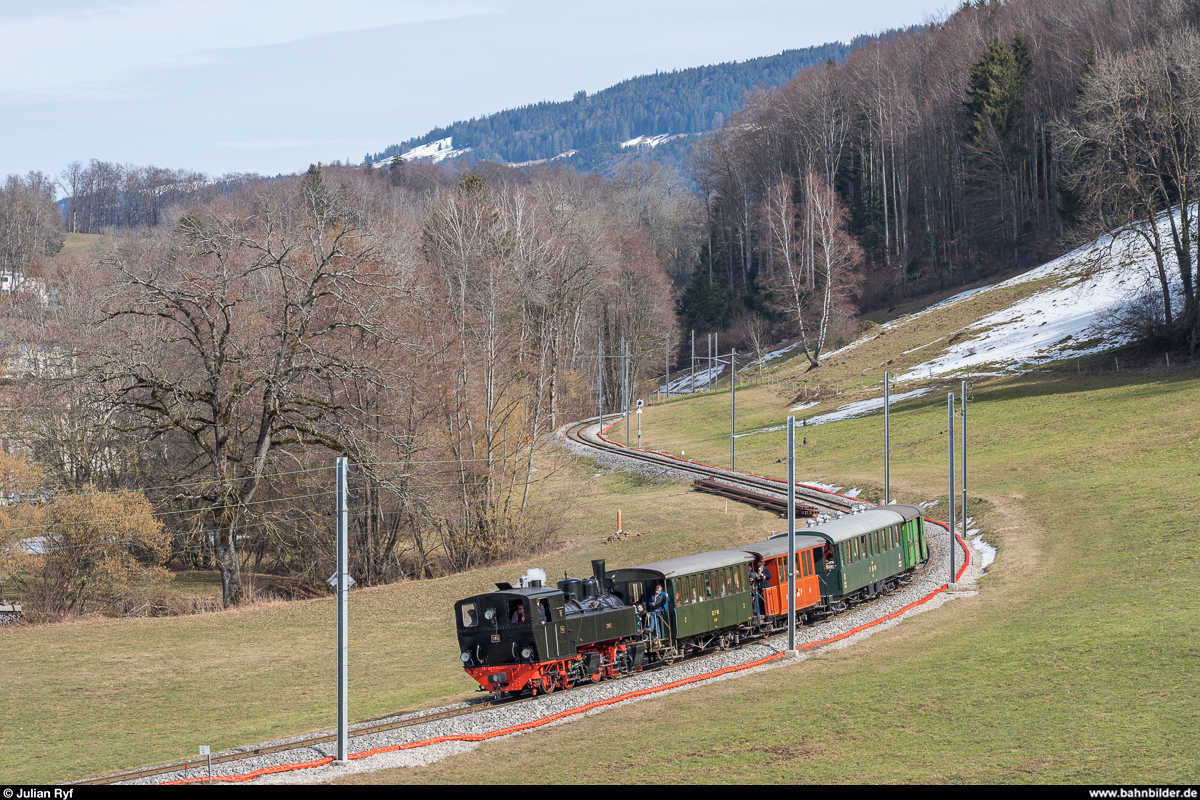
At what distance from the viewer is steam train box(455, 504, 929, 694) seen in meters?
23.5

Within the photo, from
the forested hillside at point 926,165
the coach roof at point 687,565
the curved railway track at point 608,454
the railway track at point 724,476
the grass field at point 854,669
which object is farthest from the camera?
the forested hillside at point 926,165

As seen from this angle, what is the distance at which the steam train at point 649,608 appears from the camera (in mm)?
23516

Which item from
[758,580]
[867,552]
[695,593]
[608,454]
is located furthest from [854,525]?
[608,454]

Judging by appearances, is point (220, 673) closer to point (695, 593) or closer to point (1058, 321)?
point (695, 593)

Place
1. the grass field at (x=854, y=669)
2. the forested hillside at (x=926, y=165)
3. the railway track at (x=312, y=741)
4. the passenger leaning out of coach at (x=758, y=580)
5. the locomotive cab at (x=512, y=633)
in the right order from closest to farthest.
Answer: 1. the grass field at (x=854, y=669)
2. the railway track at (x=312, y=741)
3. the locomotive cab at (x=512, y=633)
4. the passenger leaning out of coach at (x=758, y=580)
5. the forested hillside at (x=926, y=165)

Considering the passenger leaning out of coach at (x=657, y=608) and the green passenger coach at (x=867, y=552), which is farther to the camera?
the green passenger coach at (x=867, y=552)

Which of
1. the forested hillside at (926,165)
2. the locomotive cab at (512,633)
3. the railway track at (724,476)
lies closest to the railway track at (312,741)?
the locomotive cab at (512,633)

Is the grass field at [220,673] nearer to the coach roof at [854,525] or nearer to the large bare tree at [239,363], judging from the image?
the large bare tree at [239,363]

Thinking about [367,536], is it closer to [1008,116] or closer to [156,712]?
[156,712]

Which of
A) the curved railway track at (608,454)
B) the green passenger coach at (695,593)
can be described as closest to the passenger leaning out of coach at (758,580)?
the green passenger coach at (695,593)

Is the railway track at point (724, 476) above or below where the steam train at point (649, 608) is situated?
below

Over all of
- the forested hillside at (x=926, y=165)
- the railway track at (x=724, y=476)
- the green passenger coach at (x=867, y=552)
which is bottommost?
the railway track at (x=724, y=476)

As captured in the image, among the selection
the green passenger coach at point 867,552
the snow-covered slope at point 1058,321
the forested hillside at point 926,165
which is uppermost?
the forested hillside at point 926,165

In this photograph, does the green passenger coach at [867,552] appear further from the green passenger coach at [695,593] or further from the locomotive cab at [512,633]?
the locomotive cab at [512,633]
